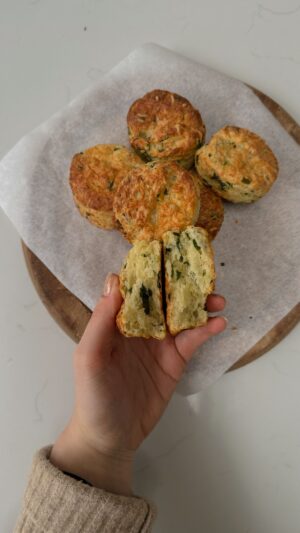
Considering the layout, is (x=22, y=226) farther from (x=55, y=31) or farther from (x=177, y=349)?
(x=55, y=31)

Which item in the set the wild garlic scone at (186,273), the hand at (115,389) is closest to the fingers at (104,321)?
the hand at (115,389)

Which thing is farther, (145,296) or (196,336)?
(196,336)

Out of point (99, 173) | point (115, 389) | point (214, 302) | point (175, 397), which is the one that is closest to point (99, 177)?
point (99, 173)

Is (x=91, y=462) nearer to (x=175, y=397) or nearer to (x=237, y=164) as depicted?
(x=175, y=397)

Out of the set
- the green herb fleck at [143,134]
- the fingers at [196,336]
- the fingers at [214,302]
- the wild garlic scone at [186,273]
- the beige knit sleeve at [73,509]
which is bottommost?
the beige knit sleeve at [73,509]

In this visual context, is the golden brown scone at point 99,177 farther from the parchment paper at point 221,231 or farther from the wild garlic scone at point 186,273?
the wild garlic scone at point 186,273

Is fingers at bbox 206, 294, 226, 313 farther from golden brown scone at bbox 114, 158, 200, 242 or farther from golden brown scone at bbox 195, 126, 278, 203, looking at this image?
golden brown scone at bbox 195, 126, 278, 203

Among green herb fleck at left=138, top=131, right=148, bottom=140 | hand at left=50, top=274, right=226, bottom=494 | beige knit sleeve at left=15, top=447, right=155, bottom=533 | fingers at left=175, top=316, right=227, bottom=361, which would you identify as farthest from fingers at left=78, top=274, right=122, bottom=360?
green herb fleck at left=138, top=131, right=148, bottom=140

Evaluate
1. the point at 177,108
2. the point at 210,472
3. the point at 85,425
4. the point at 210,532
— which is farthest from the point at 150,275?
the point at 210,532
